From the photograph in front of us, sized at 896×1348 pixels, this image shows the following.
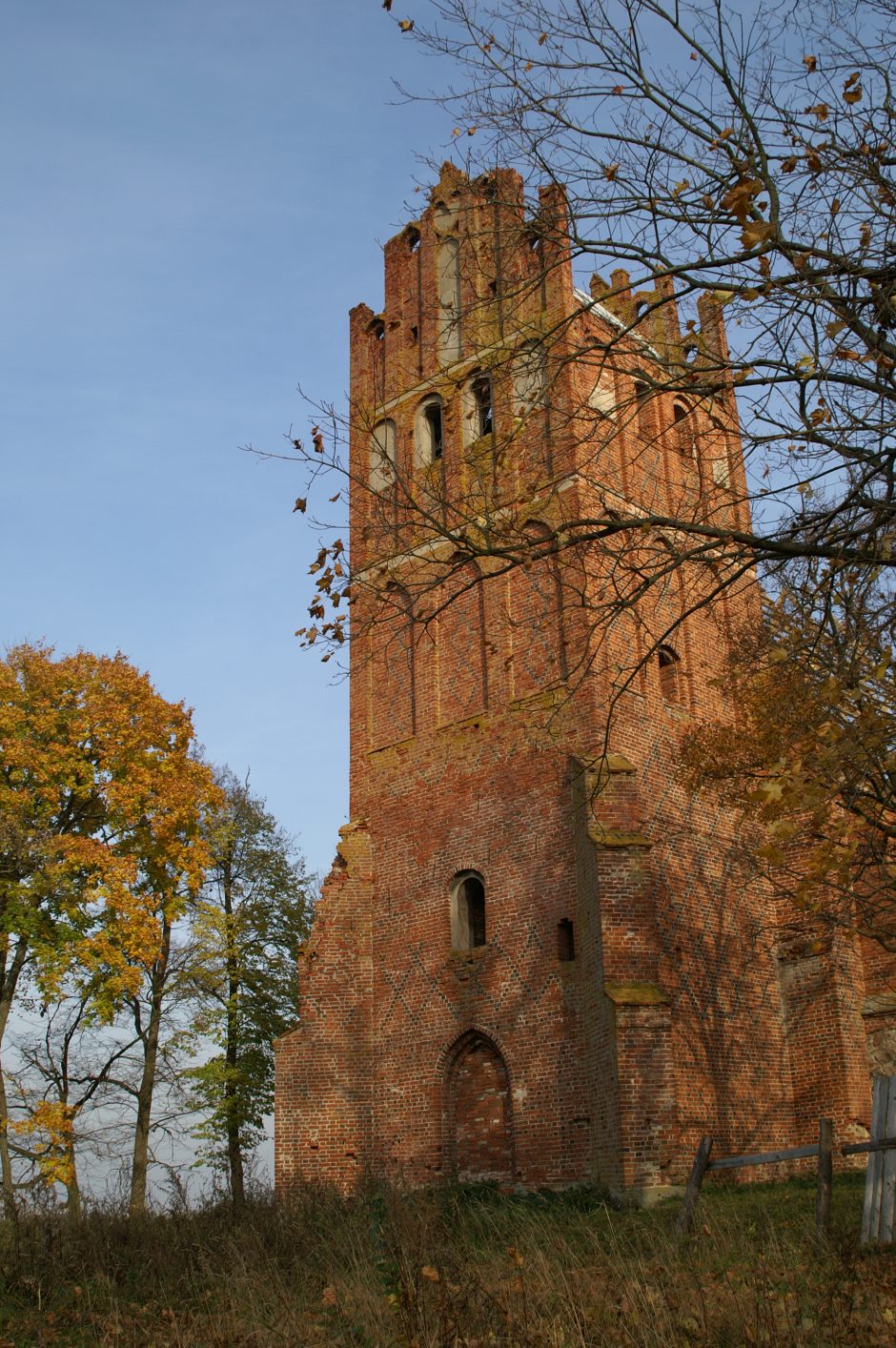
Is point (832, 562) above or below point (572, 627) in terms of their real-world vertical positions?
below

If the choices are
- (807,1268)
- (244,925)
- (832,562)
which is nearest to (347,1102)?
(244,925)

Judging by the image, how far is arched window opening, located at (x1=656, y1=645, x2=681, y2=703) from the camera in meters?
19.8

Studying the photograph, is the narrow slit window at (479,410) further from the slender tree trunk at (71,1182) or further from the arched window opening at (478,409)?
the slender tree trunk at (71,1182)

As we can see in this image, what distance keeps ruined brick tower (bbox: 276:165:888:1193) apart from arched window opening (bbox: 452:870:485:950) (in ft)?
0.10

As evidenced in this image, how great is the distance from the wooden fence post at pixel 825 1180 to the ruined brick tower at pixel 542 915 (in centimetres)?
480

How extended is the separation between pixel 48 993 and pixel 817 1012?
11.7 m

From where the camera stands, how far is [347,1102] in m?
18.7

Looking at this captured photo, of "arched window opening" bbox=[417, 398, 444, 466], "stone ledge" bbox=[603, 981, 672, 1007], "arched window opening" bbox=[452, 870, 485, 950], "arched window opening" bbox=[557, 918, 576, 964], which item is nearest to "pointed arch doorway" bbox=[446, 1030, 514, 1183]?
"arched window opening" bbox=[452, 870, 485, 950]

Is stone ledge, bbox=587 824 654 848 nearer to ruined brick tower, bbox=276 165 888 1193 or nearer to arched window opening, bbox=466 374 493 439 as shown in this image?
ruined brick tower, bbox=276 165 888 1193

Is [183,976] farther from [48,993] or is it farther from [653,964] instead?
[653,964]

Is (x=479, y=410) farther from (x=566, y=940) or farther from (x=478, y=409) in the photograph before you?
(x=566, y=940)

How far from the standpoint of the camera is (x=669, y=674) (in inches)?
787

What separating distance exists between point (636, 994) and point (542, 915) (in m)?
2.16

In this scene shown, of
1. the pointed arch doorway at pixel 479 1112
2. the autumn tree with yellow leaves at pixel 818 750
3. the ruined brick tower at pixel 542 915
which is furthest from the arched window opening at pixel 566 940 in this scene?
the autumn tree with yellow leaves at pixel 818 750
